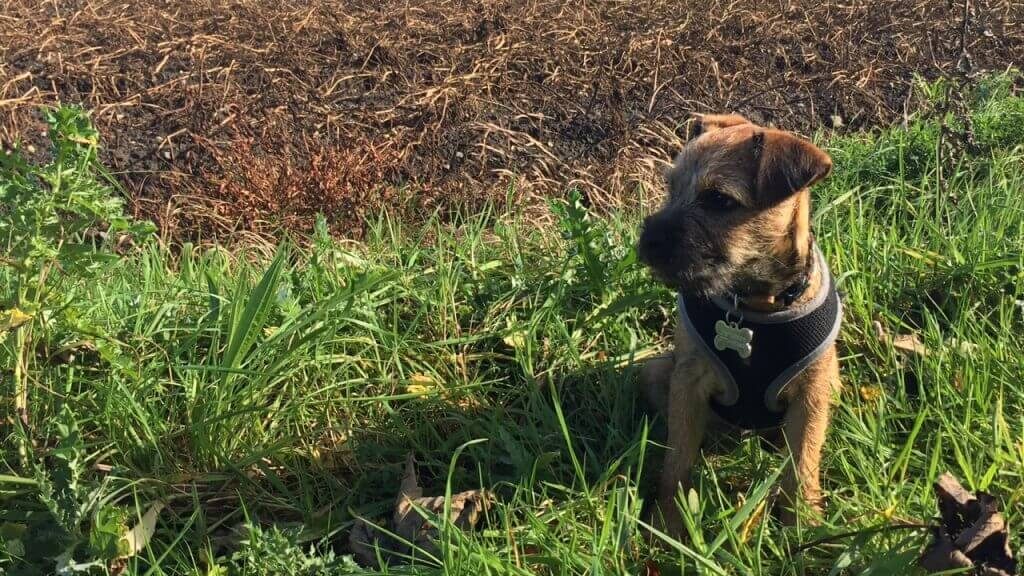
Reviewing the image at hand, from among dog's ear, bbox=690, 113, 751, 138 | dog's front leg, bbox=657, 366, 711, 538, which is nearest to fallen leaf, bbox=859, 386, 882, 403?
dog's front leg, bbox=657, 366, 711, 538

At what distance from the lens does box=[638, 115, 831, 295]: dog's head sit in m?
2.11

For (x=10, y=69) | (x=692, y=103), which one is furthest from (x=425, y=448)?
(x=10, y=69)

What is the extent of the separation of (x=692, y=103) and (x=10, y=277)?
3767 mm

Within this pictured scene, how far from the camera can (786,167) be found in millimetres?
2098

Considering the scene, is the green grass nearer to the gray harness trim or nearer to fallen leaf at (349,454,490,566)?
fallen leaf at (349,454,490,566)

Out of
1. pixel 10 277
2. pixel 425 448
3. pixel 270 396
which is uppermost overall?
pixel 10 277

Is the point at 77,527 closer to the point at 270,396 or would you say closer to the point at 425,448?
the point at 270,396

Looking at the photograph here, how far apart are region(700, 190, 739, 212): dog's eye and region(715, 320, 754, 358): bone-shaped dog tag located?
34cm

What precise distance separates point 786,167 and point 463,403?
1.31m

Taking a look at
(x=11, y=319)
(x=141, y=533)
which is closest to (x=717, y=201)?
(x=141, y=533)

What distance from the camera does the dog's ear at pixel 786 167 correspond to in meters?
2.08

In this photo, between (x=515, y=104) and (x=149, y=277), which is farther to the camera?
(x=515, y=104)

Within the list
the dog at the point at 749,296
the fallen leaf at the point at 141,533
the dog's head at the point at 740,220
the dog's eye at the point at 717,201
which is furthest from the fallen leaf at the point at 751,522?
the fallen leaf at the point at 141,533

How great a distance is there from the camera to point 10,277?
9.16 ft
